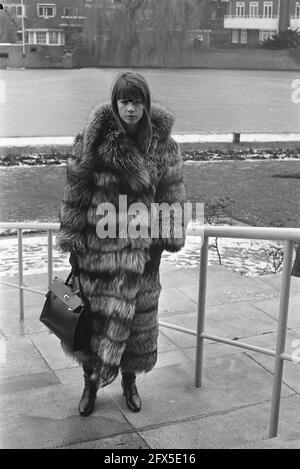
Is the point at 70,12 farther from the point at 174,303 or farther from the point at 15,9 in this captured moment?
the point at 174,303

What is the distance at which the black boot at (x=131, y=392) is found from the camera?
196cm

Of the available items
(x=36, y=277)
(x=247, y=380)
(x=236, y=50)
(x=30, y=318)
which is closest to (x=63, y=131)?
(x=236, y=50)

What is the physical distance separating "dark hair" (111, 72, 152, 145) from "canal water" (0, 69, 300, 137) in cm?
182

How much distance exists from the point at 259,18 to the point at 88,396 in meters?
4.00

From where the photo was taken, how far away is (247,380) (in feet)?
→ 7.27

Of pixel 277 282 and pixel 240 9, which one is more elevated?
pixel 240 9

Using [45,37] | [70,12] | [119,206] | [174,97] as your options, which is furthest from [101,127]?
[174,97]

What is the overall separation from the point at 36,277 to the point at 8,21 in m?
1.88

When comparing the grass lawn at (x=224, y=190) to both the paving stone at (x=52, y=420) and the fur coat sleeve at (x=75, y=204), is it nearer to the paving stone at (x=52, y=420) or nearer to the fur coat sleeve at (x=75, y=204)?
the paving stone at (x=52, y=420)

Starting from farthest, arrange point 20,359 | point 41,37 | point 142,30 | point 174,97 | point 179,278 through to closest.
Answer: point 174,97 < point 142,30 < point 41,37 < point 179,278 < point 20,359

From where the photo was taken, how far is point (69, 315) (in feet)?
5.91

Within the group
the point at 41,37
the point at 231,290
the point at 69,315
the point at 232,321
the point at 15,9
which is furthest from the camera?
the point at 41,37

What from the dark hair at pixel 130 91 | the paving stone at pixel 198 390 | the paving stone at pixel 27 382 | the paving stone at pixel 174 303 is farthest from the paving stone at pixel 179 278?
the dark hair at pixel 130 91
